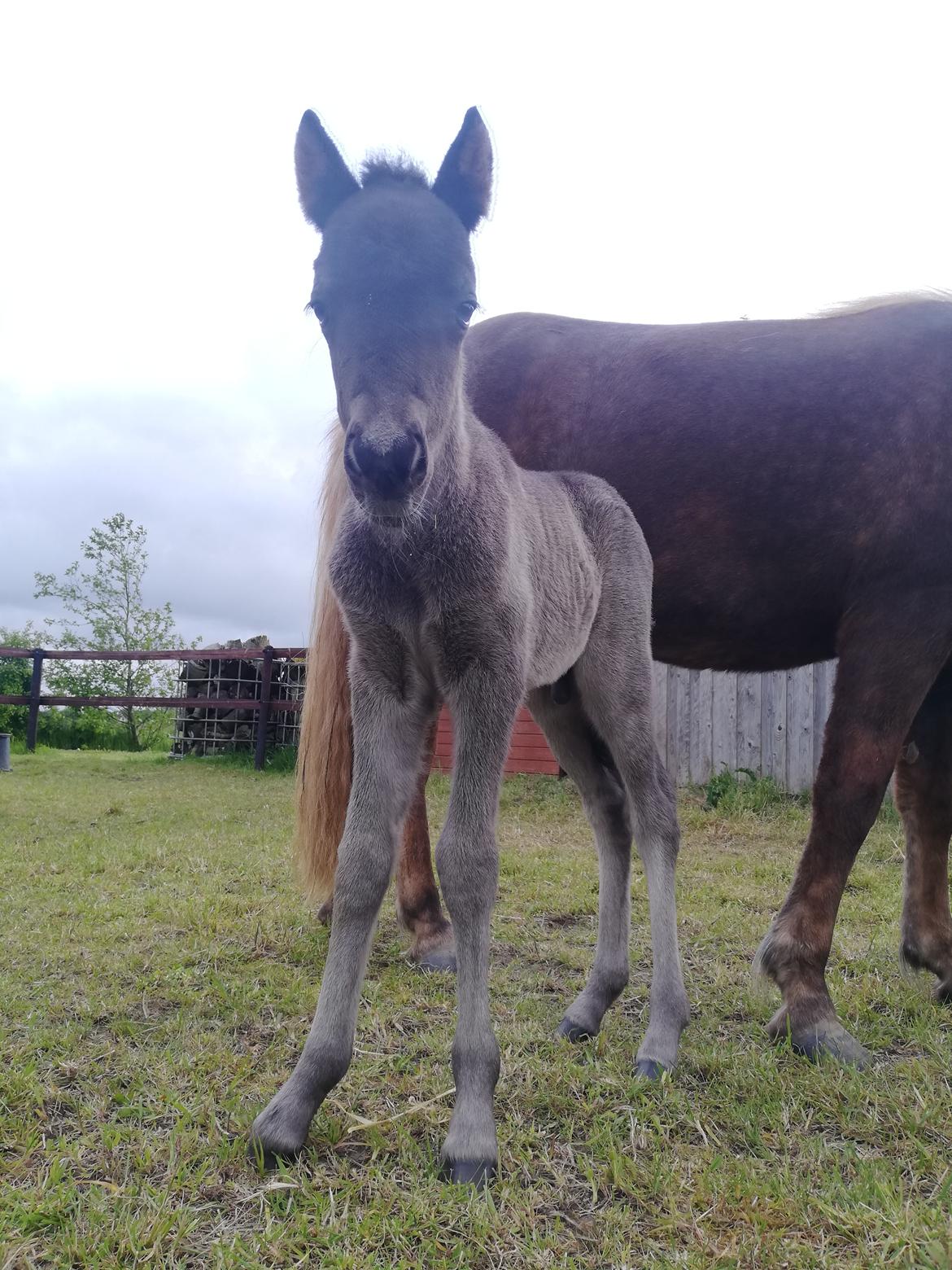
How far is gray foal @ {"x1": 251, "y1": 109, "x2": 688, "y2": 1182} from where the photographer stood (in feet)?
6.17

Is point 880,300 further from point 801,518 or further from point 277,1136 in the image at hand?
point 277,1136

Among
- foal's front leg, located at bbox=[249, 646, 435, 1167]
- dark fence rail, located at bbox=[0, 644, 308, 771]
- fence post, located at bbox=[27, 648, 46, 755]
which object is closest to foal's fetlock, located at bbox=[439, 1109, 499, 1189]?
foal's front leg, located at bbox=[249, 646, 435, 1167]

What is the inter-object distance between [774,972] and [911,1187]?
102 centimetres

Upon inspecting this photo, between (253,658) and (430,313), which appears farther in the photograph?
(253,658)

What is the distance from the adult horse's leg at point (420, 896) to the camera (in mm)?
3510

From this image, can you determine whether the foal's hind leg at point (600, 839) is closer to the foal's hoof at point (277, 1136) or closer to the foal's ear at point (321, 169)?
the foal's hoof at point (277, 1136)

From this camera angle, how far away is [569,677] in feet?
9.69

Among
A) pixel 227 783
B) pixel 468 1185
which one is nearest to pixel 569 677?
pixel 468 1185

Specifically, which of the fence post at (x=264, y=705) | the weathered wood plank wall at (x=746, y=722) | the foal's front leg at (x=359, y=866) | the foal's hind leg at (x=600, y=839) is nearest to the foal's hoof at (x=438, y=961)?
the foal's hind leg at (x=600, y=839)

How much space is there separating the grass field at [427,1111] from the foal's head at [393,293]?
140cm

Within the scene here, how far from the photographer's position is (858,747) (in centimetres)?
291

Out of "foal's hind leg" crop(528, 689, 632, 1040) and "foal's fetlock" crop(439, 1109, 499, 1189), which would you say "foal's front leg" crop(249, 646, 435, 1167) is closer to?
"foal's fetlock" crop(439, 1109, 499, 1189)

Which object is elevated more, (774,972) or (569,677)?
(569,677)

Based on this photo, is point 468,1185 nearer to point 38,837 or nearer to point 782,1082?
point 782,1082
